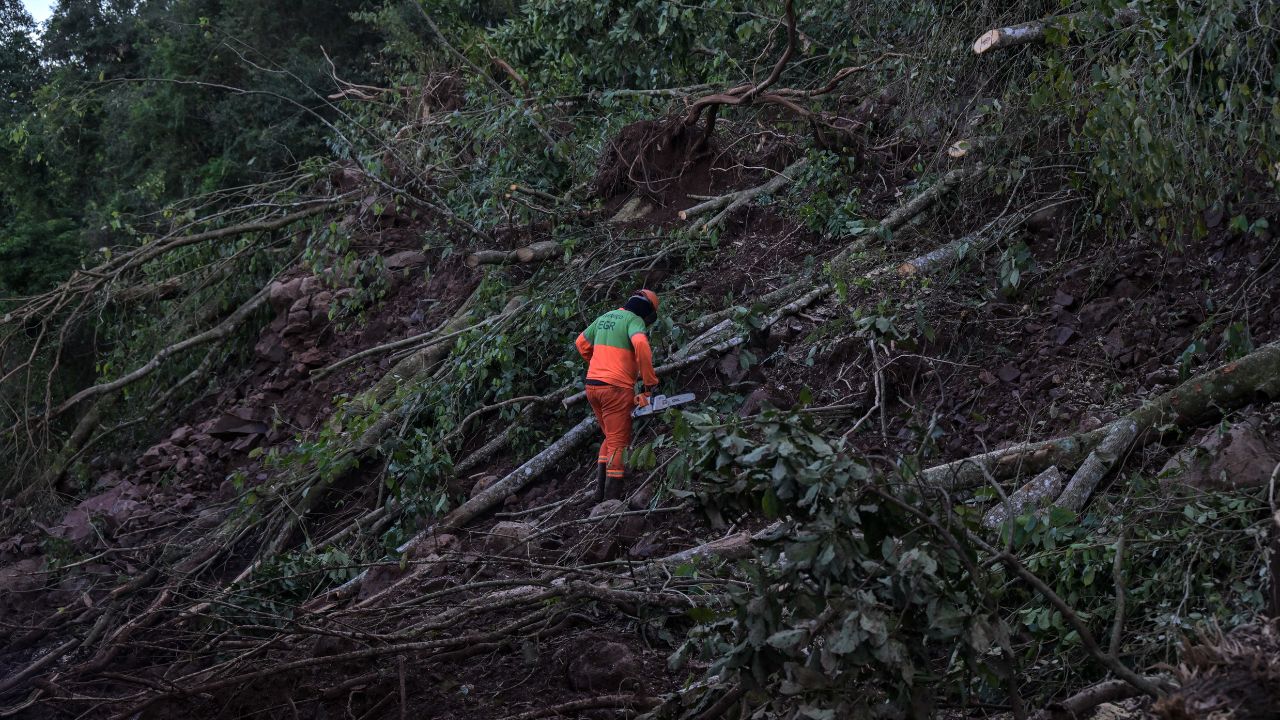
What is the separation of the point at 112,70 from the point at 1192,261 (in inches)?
634

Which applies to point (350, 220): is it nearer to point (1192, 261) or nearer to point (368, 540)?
point (368, 540)

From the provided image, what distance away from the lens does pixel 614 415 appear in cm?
678

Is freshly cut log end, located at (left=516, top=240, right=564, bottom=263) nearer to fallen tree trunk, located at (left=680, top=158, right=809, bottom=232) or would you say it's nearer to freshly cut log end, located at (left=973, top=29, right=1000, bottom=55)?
fallen tree trunk, located at (left=680, top=158, right=809, bottom=232)

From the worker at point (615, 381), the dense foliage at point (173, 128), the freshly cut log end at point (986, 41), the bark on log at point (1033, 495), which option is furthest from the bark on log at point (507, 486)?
the dense foliage at point (173, 128)

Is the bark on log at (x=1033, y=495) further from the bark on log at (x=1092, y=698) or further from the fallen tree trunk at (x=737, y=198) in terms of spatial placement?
the fallen tree trunk at (x=737, y=198)

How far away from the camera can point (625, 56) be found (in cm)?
991

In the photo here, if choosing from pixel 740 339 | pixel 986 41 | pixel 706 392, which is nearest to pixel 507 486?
pixel 706 392

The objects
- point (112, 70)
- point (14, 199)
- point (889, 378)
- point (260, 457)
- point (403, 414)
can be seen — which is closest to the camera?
point (889, 378)

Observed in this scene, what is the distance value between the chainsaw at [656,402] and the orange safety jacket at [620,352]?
0.38ft

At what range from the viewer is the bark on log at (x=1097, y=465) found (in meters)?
4.64

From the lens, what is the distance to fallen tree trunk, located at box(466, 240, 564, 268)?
9.03 m

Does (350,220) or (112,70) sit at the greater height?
(112,70)

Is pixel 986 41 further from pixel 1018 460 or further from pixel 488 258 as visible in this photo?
pixel 488 258

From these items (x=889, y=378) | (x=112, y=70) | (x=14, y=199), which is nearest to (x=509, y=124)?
(x=889, y=378)
